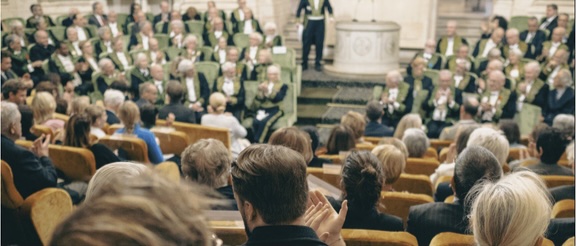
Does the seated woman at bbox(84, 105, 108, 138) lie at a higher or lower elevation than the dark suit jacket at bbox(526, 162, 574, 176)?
higher

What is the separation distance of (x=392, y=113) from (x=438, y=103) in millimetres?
521

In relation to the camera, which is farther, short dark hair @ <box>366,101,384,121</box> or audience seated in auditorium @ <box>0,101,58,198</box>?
short dark hair @ <box>366,101,384,121</box>

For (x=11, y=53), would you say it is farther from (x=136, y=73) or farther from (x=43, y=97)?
(x=43, y=97)

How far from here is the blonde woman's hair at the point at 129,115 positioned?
3.79m

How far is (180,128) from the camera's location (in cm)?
450

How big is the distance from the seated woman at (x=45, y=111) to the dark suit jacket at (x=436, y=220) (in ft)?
9.37

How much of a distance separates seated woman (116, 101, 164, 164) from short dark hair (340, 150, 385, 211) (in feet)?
6.55

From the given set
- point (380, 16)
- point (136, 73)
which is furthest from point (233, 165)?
point (380, 16)

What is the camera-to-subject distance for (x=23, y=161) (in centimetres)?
297

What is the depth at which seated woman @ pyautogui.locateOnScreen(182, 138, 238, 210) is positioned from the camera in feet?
7.58

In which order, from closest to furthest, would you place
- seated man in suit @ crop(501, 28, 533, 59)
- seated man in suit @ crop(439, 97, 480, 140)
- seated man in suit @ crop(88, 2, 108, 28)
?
1. seated man in suit @ crop(439, 97, 480, 140)
2. seated man in suit @ crop(501, 28, 533, 59)
3. seated man in suit @ crop(88, 2, 108, 28)

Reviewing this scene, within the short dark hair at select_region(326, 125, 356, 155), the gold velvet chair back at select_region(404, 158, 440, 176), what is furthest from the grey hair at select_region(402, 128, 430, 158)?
the short dark hair at select_region(326, 125, 356, 155)

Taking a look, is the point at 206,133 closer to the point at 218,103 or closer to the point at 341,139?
the point at 218,103

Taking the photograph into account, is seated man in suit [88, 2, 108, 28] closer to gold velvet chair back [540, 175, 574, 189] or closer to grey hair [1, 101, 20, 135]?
grey hair [1, 101, 20, 135]
